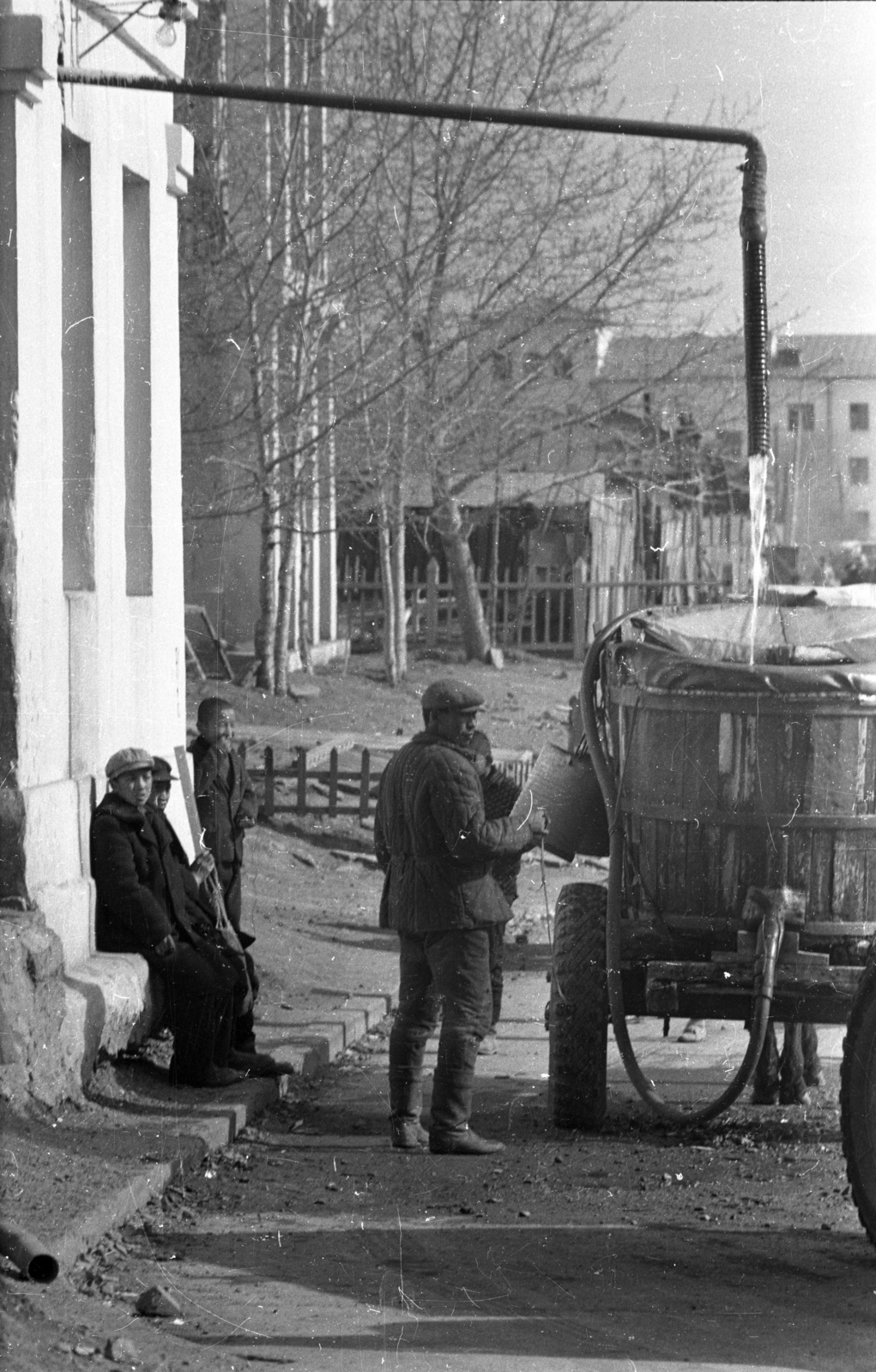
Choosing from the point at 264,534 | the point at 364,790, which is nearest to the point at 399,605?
the point at 364,790

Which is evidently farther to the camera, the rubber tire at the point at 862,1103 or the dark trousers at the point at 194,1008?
the dark trousers at the point at 194,1008

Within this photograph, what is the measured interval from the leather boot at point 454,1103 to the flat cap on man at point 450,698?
49.3 inches

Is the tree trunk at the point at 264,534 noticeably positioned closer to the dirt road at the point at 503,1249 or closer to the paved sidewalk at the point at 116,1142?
the paved sidewalk at the point at 116,1142

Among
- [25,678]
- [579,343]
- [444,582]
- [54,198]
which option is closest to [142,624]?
[25,678]

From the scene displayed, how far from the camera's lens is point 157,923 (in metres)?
7.04

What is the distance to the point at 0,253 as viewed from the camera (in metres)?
6.38

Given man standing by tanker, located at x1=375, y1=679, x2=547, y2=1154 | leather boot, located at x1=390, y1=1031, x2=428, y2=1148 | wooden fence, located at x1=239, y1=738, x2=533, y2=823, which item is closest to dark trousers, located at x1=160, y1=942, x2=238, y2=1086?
leather boot, located at x1=390, y1=1031, x2=428, y2=1148

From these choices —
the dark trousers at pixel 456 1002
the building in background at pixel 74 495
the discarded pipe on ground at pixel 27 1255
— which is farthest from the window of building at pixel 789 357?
the discarded pipe on ground at pixel 27 1255

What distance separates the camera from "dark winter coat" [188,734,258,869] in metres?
8.55

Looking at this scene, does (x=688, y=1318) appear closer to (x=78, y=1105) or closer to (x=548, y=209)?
(x=78, y=1105)

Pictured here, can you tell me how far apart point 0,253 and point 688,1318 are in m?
4.47

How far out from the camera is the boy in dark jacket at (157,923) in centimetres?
688

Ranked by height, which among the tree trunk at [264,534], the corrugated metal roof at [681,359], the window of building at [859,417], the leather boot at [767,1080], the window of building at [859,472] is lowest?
the leather boot at [767,1080]

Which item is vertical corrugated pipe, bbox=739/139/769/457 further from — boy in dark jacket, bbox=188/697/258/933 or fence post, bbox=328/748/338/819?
fence post, bbox=328/748/338/819
